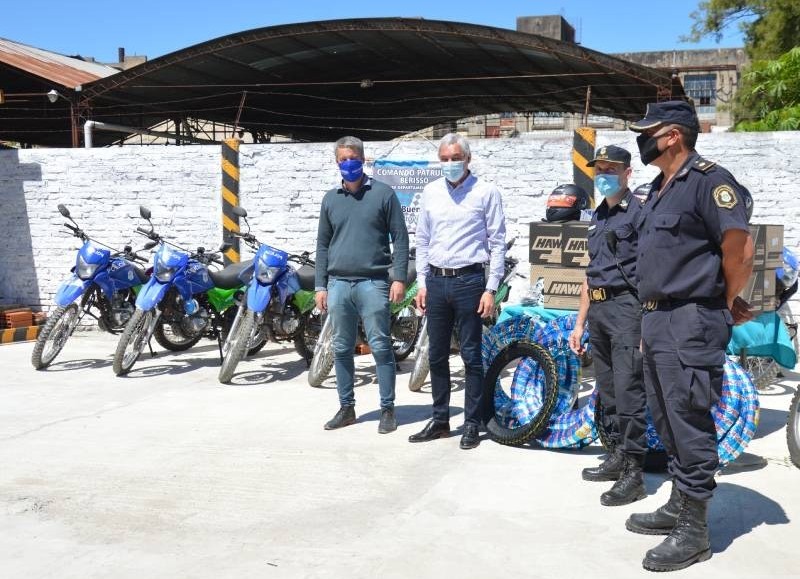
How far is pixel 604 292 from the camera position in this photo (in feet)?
14.7

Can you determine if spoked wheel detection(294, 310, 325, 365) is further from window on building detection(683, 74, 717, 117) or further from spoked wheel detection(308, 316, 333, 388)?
window on building detection(683, 74, 717, 117)

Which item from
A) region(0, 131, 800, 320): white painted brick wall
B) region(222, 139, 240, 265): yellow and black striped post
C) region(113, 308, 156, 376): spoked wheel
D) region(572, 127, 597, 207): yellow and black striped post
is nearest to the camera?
region(113, 308, 156, 376): spoked wheel

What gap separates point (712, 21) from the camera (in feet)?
73.6

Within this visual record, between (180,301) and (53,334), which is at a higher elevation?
(180,301)

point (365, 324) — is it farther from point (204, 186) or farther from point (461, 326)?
point (204, 186)

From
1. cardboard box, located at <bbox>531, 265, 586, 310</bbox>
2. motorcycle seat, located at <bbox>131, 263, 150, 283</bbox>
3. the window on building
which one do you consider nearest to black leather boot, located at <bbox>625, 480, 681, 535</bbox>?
cardboard box, located at <bbox>531, 265, 586, 310</bbox>

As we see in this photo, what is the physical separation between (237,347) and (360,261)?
2121 mm

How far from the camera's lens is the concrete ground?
3582mm

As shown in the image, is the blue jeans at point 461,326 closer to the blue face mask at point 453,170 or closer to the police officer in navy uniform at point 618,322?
the blue face mask at point 453,170

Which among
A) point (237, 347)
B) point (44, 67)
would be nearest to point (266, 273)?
point (237, 347)

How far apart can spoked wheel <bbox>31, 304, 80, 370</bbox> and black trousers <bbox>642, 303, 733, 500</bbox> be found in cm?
605

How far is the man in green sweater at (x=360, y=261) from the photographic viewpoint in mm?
5734

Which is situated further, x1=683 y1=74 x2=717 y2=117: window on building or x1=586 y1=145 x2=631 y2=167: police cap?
x1=683 y1=74 x2=717 y2=117: window on building

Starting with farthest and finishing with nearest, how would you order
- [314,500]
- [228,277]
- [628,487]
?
[228,277]
[314,500]
[628,487]
